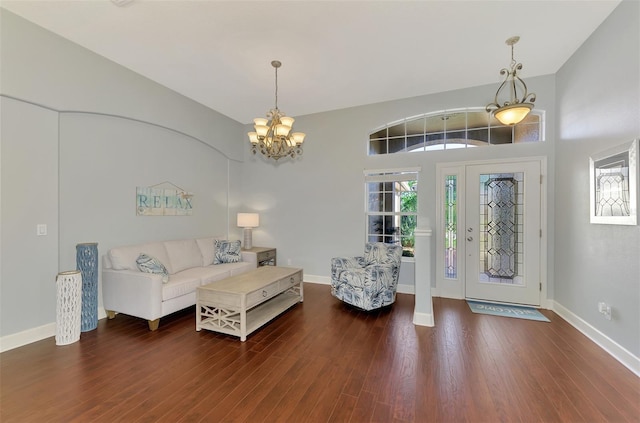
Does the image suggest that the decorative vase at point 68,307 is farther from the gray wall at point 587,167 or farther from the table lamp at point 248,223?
the gray wall at point 587,167

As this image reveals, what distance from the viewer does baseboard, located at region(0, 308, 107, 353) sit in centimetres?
265

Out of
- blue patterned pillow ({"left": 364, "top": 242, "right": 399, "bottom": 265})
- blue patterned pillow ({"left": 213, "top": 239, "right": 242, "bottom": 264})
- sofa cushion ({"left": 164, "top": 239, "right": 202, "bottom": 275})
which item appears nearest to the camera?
sofa cushion ({"left": 164, "top": 239, "right": 202, "bottom": 275})

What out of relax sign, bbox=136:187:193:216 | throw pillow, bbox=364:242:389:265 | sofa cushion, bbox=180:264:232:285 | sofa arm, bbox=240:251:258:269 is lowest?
sofa cushion, bbox=180:264:232:285

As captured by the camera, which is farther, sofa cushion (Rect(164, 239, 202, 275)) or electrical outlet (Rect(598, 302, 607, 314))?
sofa cushion (Rect(164, 239, 202, 275))

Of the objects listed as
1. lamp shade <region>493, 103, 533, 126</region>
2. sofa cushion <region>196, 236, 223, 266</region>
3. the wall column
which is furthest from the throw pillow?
sofa cushion <region>196, 236, 223, 266</region>

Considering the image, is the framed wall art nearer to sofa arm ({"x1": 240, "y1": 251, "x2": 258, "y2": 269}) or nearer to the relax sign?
sofa arm ({"x1": 240, "y1": 251, "x2": 258, "y2": 269})

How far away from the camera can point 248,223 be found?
5348 millimetres

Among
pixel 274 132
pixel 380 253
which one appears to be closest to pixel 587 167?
pixel 380 253

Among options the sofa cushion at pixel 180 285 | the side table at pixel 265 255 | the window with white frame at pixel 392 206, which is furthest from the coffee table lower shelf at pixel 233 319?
the window with white frame at pixel 392 206

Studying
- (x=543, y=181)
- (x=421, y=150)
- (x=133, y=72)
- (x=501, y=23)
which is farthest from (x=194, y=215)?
(x=543, y=181)

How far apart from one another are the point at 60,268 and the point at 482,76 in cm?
586

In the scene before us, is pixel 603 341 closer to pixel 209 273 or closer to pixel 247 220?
pixel 209 273

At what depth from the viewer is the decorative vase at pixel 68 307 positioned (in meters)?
2.80

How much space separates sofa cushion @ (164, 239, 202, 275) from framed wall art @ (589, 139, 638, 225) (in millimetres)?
5128
